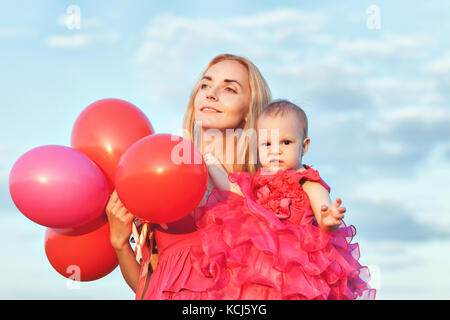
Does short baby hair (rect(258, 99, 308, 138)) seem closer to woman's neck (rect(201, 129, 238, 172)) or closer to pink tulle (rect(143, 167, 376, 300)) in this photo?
pink tulle (rect(143, 167, 376, 300))

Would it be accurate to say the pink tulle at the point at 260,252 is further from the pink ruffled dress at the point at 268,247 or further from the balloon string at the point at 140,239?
the balloon string at the point at 140,239

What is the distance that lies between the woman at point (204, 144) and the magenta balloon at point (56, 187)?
30 cm

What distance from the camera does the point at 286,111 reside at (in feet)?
12.5

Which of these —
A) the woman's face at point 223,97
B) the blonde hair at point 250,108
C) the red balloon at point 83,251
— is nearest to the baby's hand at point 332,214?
the blonde hair at point 250,108

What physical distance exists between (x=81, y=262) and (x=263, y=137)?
172 cm

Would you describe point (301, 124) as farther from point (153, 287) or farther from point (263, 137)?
point (153, 287)

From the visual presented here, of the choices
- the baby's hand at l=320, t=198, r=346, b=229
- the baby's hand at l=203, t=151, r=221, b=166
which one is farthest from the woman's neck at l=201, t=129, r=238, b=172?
the baby's hand at l=320, t=198, r=346, b=229

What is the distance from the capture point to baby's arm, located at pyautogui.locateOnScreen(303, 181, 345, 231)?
3360mm

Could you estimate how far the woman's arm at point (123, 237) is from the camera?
3984 mm

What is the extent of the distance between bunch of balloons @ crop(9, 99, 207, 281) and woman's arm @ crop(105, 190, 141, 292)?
0.10 m

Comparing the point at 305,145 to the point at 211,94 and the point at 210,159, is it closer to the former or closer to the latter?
the point at 210,159

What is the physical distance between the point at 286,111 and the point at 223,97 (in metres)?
0.69

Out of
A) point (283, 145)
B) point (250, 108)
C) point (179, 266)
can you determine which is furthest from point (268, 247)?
point (250, 108)
